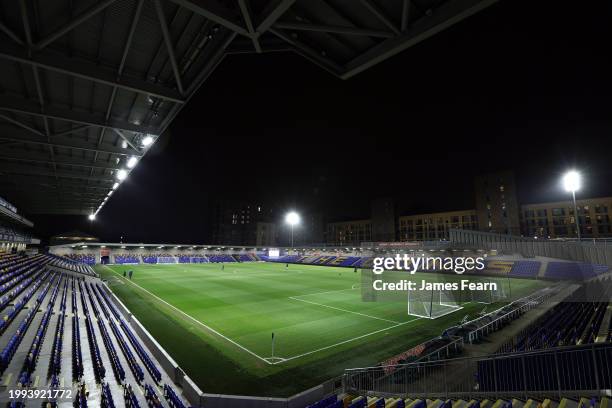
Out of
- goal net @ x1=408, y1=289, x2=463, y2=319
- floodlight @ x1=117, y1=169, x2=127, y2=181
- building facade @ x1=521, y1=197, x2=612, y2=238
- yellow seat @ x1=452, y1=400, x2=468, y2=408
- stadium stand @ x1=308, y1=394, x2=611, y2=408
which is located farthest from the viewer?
building facade @ x1=521, y1=197, x2=612, y2=238

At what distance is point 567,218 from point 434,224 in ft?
117

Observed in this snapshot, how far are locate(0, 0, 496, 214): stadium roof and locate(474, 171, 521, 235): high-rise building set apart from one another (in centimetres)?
8975

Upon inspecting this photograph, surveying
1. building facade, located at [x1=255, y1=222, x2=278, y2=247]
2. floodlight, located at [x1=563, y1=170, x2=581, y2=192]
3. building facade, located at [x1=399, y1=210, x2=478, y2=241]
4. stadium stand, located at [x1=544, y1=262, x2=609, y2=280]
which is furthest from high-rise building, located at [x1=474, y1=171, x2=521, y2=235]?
building facade, located at [x1=255, y1=222, x2=278, y2=247]

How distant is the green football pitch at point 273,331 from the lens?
11.6 m

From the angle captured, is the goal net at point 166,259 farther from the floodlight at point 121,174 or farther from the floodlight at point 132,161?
the floodlight at point 132,161

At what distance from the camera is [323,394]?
384 inches

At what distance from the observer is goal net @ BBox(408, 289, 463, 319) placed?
20.7 metres

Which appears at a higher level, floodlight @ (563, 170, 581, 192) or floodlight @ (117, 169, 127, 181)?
floodlight @ (117, 169, 127, 181)

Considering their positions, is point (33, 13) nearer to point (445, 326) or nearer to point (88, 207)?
point (445, 326)

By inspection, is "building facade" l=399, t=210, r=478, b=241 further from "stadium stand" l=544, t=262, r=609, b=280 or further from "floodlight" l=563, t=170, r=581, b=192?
"floodlight" l=563, t=170, r=581, b=192

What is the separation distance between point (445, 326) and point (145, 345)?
54.9 feet

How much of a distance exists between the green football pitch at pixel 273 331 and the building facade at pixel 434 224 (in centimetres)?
7905

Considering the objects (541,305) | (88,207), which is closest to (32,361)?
(541,305)

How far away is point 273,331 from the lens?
1708 centimetres
